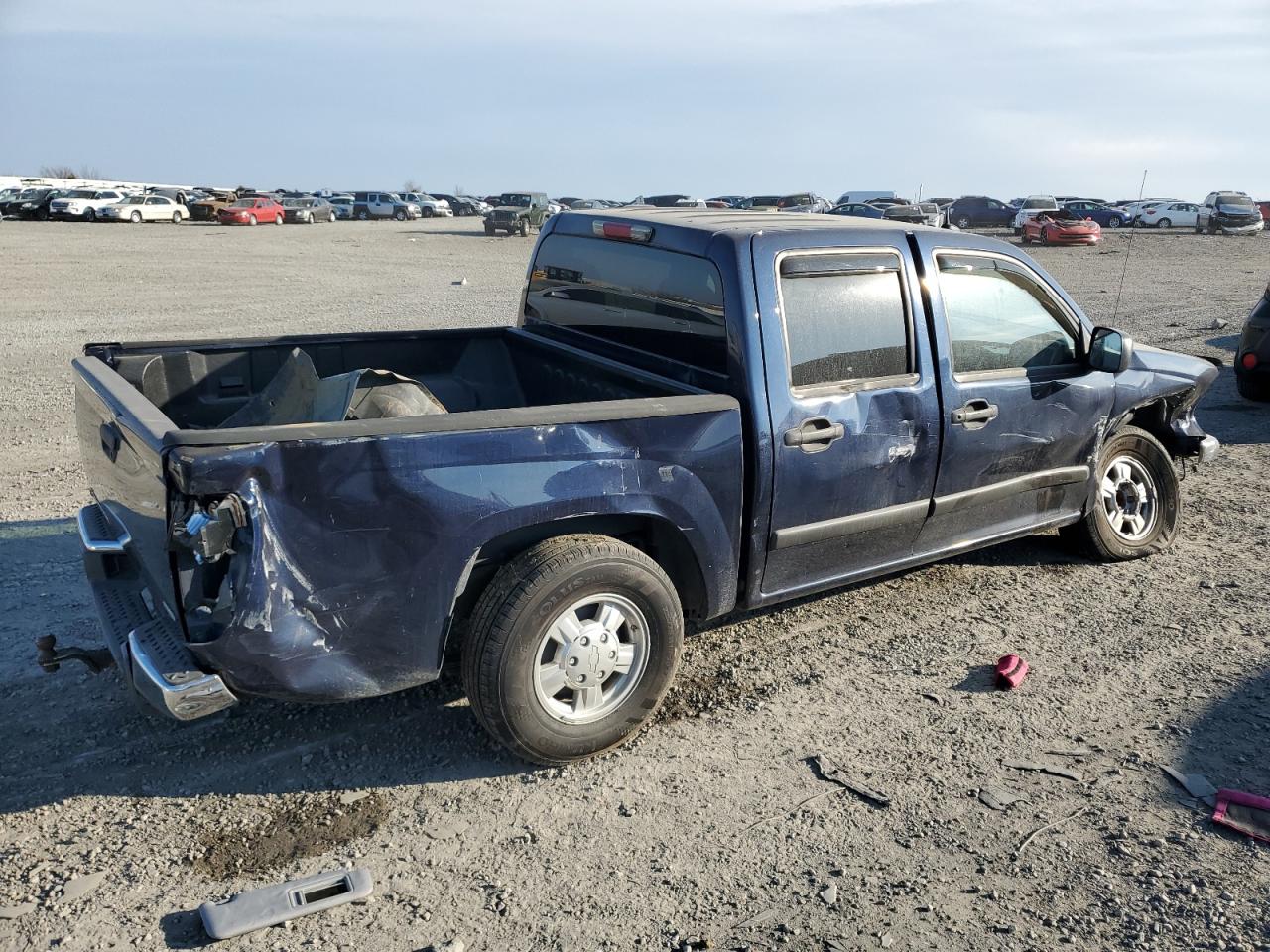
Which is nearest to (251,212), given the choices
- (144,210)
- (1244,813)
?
(144,210)

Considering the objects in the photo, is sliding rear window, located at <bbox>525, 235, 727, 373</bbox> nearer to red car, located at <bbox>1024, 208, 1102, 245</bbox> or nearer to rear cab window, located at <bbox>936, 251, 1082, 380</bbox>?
rear cab window, located at <bbox>936, 251, 1082, 380</bbox>

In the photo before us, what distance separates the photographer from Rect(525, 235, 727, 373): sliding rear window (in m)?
4.09

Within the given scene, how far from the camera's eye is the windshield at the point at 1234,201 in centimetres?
4409

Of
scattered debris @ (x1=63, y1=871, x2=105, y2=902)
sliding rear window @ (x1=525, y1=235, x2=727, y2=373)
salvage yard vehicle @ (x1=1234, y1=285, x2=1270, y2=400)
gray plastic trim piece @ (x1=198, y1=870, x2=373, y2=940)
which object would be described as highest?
sliding rear window @ (x1=525, y1=235, x2=727, y2=373)

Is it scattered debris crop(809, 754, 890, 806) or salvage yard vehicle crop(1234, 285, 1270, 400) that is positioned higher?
salvage yard vehicle crop(1234, 285, 1270, 400)

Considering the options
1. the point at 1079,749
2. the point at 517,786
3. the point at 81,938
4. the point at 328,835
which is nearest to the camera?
the point at 81,938

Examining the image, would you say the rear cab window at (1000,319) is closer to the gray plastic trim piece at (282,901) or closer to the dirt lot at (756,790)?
the dirt lot at (756,790)

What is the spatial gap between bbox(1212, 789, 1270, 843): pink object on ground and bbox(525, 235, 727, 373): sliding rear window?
229 cm

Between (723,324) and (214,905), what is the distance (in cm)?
258

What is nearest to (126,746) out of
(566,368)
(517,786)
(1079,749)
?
(517,786)

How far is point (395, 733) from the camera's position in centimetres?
390

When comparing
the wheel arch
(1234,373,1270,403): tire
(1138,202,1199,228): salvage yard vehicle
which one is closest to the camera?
the wheel arch

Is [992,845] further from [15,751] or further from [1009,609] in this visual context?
[15,751]

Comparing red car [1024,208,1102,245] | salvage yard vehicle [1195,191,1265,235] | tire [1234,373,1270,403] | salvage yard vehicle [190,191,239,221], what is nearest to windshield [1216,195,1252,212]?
salvage yard vehicle [1195,191,1265,235]
